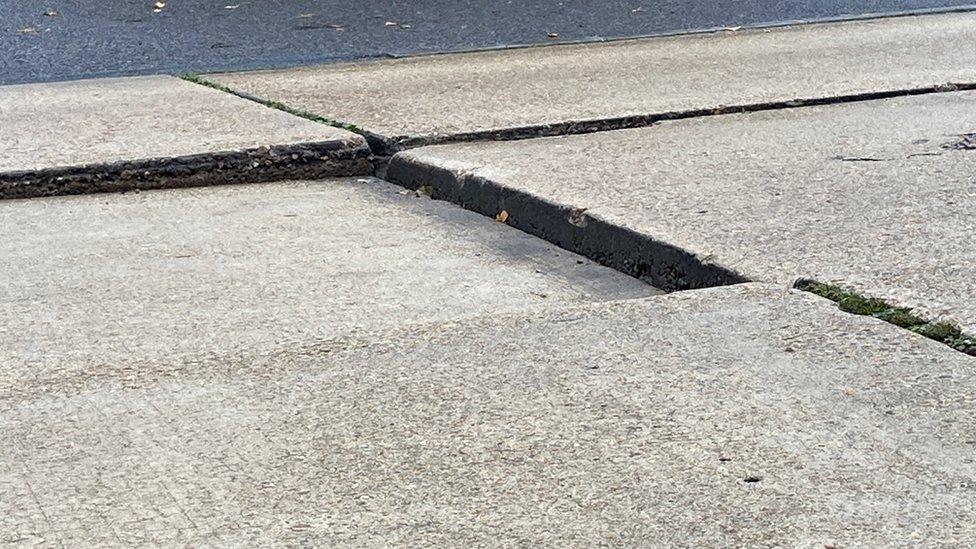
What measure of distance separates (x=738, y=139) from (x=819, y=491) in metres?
2.12

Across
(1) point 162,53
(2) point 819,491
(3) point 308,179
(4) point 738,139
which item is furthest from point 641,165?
(1) point 162,53

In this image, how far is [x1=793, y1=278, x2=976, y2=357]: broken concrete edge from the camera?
7.45 feet

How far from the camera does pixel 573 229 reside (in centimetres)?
302

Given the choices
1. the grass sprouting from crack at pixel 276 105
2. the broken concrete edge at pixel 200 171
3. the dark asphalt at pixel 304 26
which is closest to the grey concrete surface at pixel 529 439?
the broken concrete edge at pixel 200 171

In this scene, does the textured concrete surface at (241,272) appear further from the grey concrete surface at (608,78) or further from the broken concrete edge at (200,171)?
the grey concrete surface at (608,78)

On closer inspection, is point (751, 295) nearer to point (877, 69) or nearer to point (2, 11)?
point (877, 69)

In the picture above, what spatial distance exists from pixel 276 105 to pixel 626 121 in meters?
1.08

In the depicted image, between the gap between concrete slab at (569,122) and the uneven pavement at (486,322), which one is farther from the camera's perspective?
the gap between concrete slab at (569,122)

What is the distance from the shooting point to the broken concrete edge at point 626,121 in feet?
12.4

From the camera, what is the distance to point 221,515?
1.76 m

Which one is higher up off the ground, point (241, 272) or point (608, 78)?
point (608, 78)

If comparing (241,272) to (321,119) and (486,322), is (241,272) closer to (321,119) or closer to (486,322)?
(486,322)

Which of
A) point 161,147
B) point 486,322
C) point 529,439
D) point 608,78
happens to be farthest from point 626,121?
point 529,439

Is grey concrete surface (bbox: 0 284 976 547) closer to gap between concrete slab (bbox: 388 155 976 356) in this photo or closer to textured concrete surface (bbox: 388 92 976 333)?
gap between concrete slab (bbox: 388 155 976 356)
